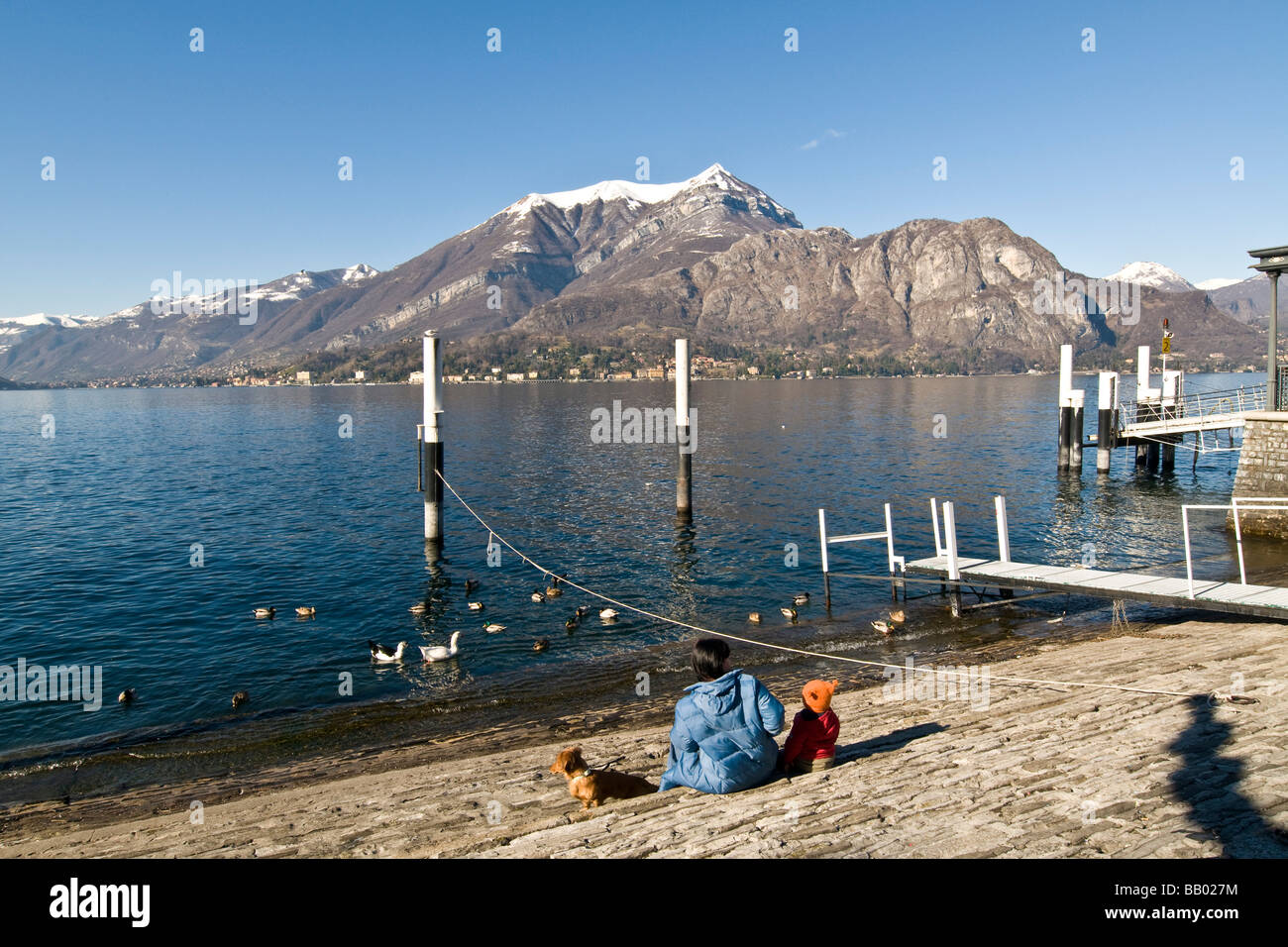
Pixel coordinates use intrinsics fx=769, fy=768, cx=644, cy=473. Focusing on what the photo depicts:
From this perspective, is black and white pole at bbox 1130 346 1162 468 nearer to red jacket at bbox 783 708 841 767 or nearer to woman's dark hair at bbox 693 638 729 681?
red jacket at bbox 783 708 841 767

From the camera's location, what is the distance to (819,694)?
29.8 ft

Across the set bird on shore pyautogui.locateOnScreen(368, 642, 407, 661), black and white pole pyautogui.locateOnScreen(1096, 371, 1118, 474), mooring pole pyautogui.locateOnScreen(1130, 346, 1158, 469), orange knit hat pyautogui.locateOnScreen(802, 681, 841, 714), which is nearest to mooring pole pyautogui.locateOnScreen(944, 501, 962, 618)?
orange knit hat pyautogui.locateOnScreen(802, 681, 841, 714)

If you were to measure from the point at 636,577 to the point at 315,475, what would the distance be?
4048 cm

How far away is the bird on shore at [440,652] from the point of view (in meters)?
19.9

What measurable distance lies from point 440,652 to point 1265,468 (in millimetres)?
32496

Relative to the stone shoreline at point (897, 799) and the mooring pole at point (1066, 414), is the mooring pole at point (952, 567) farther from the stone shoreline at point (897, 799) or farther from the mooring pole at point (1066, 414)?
the mooring pole at point (1066, 414)

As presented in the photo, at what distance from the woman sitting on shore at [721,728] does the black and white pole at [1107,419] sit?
4898 cm

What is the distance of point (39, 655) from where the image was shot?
20.9 metres

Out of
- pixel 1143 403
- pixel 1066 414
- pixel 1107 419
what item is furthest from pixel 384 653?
pixel 1143 403

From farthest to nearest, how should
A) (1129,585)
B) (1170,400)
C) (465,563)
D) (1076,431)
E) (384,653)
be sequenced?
(1076,431) → (1170,400) → (465,563) → (384,653) → (1129,585)

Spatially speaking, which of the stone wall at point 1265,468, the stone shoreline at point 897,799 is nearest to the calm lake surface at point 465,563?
the stone wall at point 1265,468

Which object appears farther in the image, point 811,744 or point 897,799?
point 811,744

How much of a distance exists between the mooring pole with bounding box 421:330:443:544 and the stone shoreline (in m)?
18.5

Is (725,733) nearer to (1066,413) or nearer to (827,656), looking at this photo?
(827,656)
